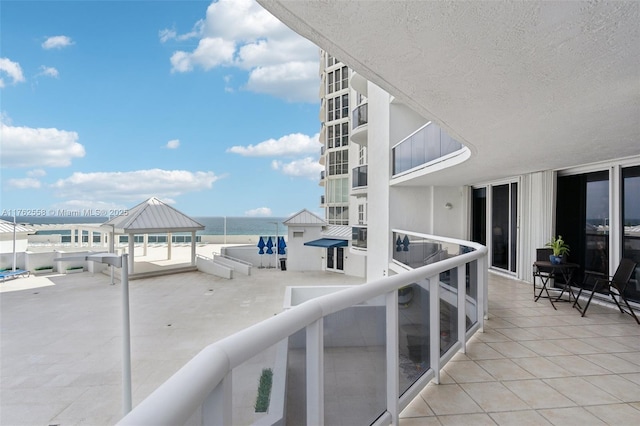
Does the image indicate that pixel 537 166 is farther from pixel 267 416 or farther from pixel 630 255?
pixel 267 416

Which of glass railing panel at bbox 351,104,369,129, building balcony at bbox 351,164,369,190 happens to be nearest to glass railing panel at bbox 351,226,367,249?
building balcony at bbox 351,164,369,190

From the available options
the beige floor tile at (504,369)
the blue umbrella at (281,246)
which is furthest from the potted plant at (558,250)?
the blue umbrella at (281,246)

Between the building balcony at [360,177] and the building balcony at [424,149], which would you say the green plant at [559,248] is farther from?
the building balcony at [360,177]

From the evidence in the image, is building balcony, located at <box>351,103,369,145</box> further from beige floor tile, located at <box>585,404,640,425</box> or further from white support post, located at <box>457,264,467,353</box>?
beige floor tile, located at <box>585,404,640,425</box>

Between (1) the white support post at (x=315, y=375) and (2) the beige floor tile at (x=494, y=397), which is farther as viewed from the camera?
(2) the beige floor tile at (x=494, y=397)

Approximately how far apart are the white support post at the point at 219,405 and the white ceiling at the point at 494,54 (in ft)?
6.20

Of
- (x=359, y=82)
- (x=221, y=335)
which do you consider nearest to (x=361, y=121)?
(x=359, y=82)

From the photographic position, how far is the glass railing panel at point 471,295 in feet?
14.6

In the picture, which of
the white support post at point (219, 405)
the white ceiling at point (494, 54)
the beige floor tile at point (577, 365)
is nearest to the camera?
the white support post at point (219, 405)

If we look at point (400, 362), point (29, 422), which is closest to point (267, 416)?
point (400, 362)

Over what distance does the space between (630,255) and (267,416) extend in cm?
799

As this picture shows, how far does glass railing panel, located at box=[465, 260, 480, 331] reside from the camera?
4.44 m

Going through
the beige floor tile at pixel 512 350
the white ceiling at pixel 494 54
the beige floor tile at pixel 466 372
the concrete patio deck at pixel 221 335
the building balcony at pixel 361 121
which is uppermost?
the building balcony at pixel 361 121

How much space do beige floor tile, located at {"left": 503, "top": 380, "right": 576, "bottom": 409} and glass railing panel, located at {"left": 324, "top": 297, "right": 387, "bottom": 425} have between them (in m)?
1.68
